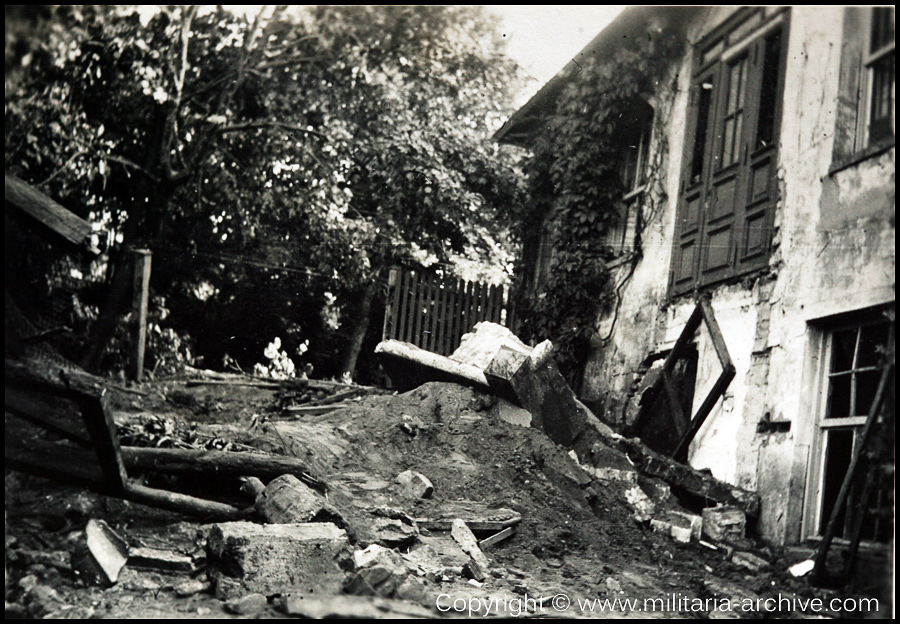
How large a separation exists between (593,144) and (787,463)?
482 cm

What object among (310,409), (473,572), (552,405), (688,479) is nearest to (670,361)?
(552,405)

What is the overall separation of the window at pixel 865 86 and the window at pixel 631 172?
3.65 metres

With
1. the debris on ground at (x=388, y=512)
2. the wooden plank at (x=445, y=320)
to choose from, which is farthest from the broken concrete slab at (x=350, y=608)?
the wooden plank at (x=445, y=320)

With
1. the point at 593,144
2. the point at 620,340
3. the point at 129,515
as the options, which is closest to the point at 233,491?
the point at 129,515

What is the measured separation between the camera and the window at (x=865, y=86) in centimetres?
468

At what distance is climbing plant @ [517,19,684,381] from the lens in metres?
9.55

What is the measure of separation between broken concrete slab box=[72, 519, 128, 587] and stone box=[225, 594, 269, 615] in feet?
2.09

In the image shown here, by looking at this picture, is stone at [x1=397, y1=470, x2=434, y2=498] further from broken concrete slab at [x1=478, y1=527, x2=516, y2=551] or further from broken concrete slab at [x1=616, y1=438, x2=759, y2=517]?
broken concrete slab at [x1=616, y1=438, x2=759, y2=517]

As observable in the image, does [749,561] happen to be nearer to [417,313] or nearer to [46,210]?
[417,313]

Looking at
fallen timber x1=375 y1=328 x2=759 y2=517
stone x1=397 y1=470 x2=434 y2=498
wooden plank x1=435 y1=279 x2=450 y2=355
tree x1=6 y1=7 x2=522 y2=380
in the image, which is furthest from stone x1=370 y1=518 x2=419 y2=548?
wooden plank x1=435 y1=279 x2=450 y2=355

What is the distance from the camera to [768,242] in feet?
21.9

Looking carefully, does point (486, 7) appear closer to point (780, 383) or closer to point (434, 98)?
point (434, 98)

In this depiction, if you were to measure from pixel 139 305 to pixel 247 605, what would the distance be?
8.47 ft

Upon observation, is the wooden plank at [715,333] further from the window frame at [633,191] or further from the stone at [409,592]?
the stone at [409,592]
